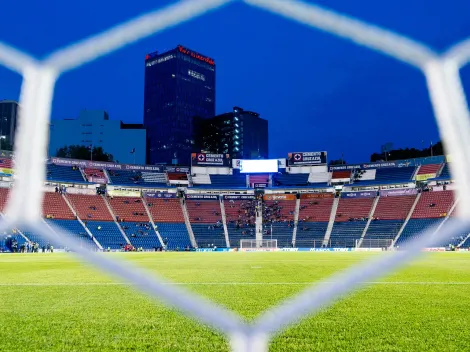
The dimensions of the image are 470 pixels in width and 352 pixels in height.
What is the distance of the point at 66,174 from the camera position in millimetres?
44781

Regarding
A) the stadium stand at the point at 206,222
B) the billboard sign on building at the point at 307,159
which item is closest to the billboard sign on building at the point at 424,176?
the billboard sign on building at the point at 307,159

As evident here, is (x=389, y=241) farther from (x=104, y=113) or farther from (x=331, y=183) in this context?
(x=104, y=113)

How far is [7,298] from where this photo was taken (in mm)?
4844

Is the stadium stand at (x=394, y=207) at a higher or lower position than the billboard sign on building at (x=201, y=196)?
lower

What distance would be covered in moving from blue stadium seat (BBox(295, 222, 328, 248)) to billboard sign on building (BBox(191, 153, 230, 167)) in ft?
49.2

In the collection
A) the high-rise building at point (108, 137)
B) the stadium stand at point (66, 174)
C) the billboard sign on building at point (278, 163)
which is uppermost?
the high-rise building at point (108, 137)

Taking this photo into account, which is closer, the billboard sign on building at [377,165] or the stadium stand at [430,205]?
the stadium stand at [430,205]

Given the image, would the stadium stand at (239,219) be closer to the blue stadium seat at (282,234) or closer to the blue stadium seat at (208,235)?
the blue stadium seat at (208,235)

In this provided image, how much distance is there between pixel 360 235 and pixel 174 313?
4070 centimetres

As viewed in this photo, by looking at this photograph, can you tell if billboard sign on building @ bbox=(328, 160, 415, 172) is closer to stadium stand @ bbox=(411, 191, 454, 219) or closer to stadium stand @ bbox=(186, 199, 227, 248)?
stadium stand @ bbox=(411, 191, 454, 219)

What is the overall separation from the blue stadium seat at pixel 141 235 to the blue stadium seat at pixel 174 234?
105cm

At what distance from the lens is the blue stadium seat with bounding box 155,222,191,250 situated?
42.3m

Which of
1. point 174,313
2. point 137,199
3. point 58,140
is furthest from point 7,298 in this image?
point 58,140

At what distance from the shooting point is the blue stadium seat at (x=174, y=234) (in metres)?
42.3
